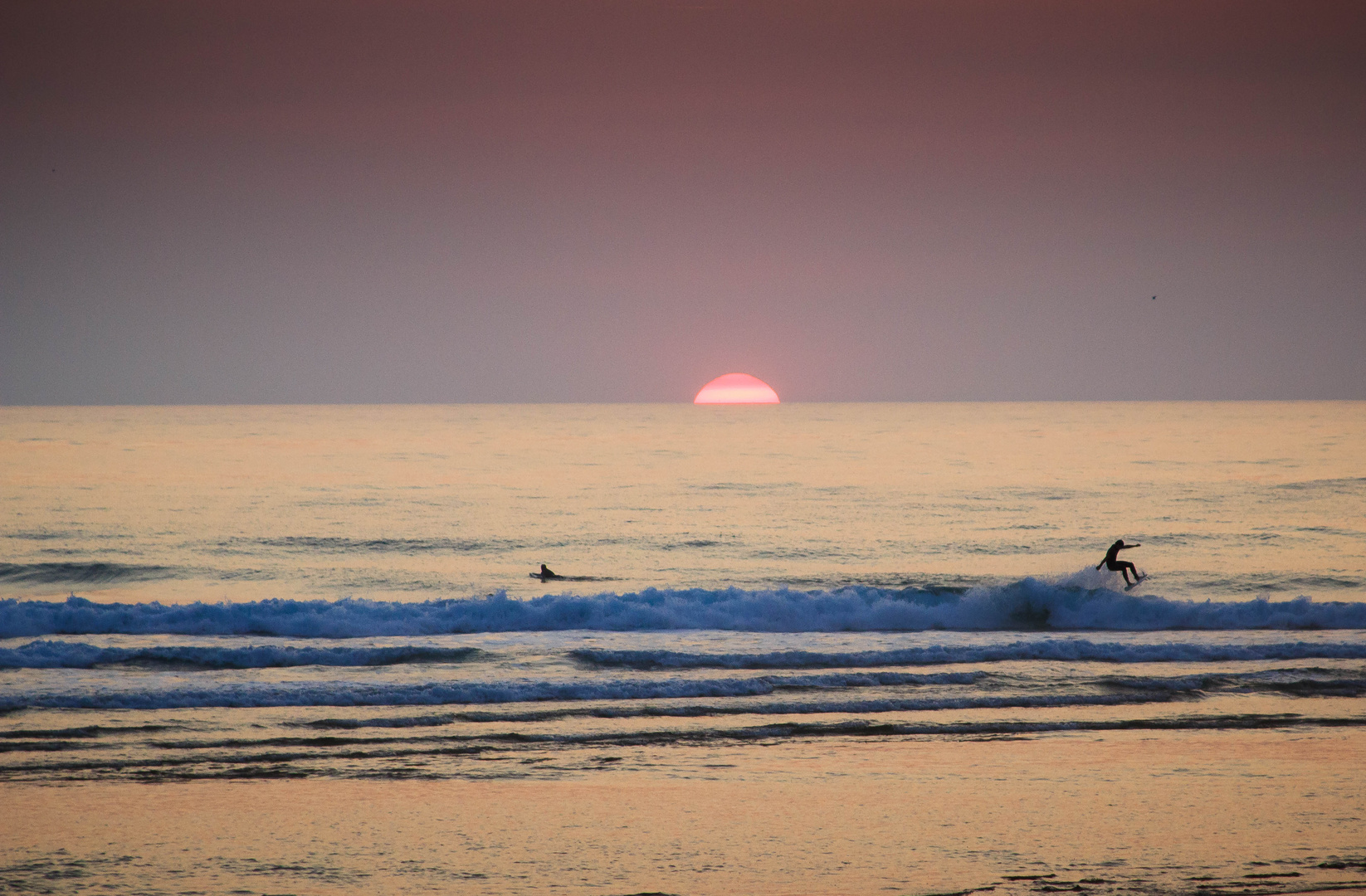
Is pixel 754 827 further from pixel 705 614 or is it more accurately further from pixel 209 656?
pixel 705 614

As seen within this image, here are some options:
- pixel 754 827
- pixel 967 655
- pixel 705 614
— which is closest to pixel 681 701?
pixel 754 827

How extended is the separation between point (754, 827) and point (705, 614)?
1434cm

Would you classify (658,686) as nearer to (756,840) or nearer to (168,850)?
(756,840)

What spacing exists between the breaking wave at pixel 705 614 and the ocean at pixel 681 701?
0.09 metres

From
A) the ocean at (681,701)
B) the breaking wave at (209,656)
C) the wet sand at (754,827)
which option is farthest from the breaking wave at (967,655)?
the wet sand at (754,827)

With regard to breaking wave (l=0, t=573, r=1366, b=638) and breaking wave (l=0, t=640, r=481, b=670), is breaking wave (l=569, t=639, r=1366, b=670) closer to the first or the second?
breaking wave (l=0, t=640, r=481, b=670)

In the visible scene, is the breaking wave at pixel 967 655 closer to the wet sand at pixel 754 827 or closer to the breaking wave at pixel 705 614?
the breaking wave at pixel 705 614

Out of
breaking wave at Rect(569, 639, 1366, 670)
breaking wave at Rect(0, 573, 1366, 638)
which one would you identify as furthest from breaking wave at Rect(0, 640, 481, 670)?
breaking wave at Rect(0, 573, 1366, 638)

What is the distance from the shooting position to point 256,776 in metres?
12.2

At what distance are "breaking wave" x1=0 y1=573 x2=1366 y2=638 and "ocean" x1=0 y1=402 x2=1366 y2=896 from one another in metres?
0.09

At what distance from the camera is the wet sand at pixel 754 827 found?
9.16m

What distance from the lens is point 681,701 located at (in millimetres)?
16297

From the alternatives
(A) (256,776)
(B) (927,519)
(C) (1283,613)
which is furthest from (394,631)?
(B) (927,519)

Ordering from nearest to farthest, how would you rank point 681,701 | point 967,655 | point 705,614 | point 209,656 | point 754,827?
1. point 754,827
2. point 681,701
3. point 209,656
4. point 967,655
5. point 705,614
